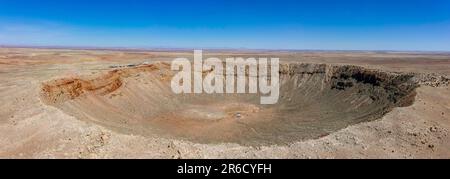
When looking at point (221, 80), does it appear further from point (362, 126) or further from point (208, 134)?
point (362, 126)

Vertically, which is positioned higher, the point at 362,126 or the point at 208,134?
the point at 362,126

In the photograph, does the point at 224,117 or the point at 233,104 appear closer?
the point at 224,117

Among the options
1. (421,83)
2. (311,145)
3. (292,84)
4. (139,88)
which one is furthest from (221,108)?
(311,145)

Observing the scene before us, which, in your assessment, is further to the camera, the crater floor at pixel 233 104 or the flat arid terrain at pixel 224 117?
the crater floor at pixel 233 104

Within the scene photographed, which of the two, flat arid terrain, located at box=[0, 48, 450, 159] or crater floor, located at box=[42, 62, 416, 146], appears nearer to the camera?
flat arid terrain, located at box=[0, 48, 450, 159]

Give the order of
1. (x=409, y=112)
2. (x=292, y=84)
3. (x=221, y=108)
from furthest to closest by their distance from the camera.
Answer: (x=292, y=84), (x=221, y=108), (x=409, y=112)

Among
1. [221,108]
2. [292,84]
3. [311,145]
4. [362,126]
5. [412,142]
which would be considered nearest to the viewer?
[311,145]
